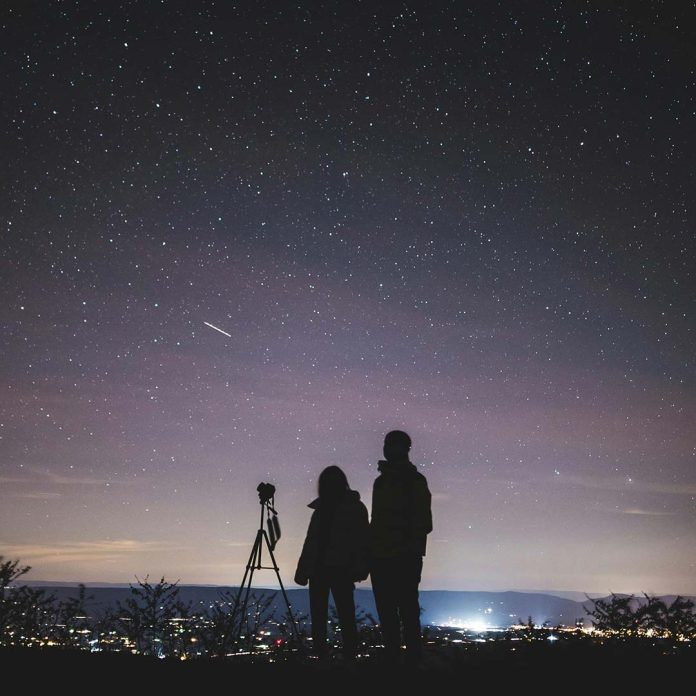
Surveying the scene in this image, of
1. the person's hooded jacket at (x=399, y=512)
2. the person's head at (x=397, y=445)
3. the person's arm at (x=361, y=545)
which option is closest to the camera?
the person's hooded jacket at (x=399, y=512)

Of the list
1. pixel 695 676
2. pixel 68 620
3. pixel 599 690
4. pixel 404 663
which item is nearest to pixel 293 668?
pixel 404 663

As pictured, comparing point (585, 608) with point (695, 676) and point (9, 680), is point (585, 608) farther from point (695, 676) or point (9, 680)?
point (9, 680)

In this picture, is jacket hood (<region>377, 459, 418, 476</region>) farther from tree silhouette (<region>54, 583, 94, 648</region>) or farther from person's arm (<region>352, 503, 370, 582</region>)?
tree silhouette (<region>54, 583, 94, 648</region>)

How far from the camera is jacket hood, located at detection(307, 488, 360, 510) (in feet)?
18.6

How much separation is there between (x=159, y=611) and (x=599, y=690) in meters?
7.67

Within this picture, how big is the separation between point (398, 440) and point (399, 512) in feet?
1.82

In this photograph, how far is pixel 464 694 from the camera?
11.5 feet

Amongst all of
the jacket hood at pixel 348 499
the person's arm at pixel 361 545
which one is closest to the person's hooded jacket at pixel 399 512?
the person's arm at pixel 361 545

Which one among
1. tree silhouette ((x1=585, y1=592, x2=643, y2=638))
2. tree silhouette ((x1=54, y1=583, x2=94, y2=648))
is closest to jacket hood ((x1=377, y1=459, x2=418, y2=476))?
tree silhouette ((x1=585, y1=592, x2=643, y2=638))

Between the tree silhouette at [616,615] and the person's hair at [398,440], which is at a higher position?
the person's hair at [398,440]

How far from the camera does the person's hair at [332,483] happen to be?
5703 mm

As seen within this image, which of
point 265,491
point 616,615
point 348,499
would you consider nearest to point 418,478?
point 348,499

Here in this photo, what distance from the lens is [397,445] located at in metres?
5.00

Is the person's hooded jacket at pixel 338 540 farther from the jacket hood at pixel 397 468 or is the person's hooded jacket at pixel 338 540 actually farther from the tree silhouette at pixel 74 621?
the tree silhouette at pixel 74 621
